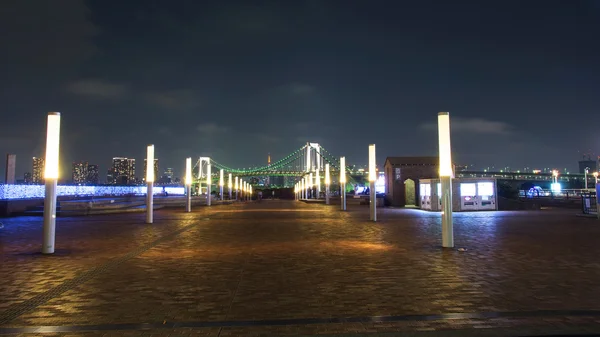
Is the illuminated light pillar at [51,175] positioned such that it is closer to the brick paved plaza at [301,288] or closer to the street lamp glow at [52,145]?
the street lamp glow at [52,145]

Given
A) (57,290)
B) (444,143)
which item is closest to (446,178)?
(444,143)

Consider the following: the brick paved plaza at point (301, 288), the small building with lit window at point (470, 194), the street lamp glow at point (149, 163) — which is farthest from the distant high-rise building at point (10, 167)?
the small building with lit window at point (470, 194)

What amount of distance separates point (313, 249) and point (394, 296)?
4.54 m

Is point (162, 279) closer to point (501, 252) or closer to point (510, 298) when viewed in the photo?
point (510, 298)

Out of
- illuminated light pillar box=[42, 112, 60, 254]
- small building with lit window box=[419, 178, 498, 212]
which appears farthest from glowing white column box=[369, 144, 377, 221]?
illuminated light pillar box=[42, 112, 60, 254]

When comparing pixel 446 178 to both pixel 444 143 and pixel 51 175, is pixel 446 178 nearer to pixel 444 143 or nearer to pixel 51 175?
pixel 444 143

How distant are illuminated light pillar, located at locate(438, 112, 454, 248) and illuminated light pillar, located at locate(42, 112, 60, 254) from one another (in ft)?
28.3

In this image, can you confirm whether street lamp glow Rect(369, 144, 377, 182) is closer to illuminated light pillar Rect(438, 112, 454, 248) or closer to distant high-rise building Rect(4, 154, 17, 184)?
illuminated light pillar Rect(438, 112, 454, 248)

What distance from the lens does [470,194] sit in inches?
1071

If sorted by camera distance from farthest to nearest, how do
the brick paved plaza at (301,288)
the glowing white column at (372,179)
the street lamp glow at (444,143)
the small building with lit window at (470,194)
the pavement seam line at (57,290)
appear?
the small building with lit window at (470,194) < the glowing white column at (372,179) < the street lamp glow at (444,143) < the pavement seam line at (57,290) < the brick paved plaza at (301,288)

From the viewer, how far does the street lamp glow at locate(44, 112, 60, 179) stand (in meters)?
10.1

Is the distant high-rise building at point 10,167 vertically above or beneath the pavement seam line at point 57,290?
above

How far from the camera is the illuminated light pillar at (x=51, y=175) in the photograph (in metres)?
9.77

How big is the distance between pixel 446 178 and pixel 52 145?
898 cm
